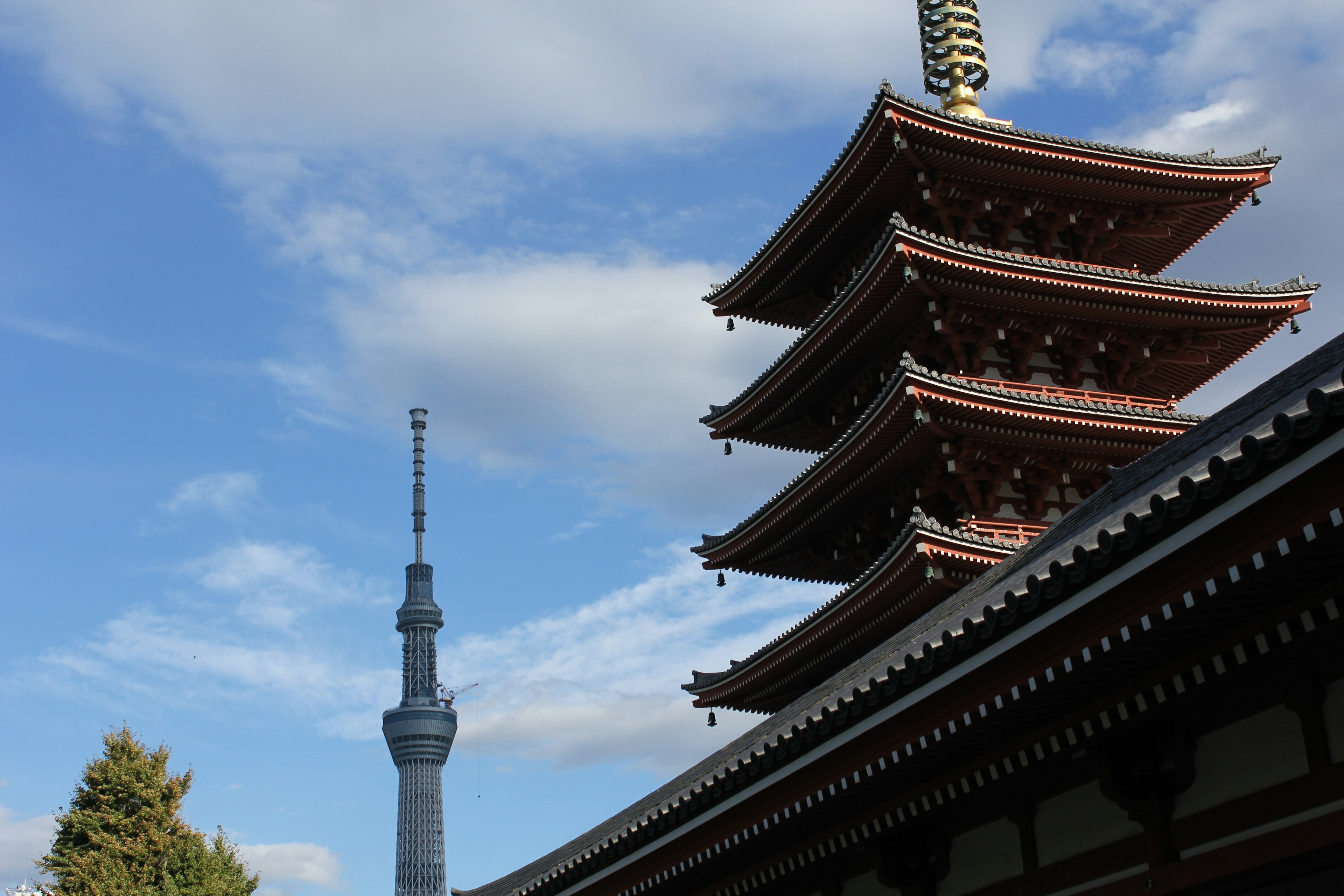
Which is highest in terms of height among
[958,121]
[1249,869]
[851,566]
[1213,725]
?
[958,121]

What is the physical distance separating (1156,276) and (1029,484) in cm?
499

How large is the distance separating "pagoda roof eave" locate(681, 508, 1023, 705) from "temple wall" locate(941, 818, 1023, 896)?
26.9ft

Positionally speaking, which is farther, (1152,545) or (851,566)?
(851,566)

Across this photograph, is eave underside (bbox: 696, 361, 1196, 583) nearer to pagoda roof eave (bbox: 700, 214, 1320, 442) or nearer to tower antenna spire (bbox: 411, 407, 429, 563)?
pagoda roof eave (bbox: 700, 214, 1320, 442)

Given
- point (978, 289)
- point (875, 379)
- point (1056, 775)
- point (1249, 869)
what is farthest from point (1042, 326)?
point (1249, 869)

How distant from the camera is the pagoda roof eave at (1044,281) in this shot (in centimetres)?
2153

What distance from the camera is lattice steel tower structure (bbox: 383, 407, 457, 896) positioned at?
501 feet

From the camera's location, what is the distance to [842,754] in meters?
9.77

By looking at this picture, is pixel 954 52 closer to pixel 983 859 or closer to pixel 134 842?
pixel 983 859

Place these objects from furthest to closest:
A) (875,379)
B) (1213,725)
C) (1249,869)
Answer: (875,379), (1213,725), (1249,869)

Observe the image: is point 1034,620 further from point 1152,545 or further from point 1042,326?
point 1042,326

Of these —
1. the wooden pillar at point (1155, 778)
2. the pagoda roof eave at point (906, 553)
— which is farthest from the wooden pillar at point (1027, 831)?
the pagoda roof eave at point (906, 553)

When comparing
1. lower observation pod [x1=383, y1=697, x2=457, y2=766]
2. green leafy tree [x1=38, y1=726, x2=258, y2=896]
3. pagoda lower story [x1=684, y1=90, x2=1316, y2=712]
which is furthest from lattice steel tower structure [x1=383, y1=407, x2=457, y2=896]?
pagoda lower story [x1=684, y1=90, x2=1316, y2=712]

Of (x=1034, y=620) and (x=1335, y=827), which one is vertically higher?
(x=1034, y=620)
